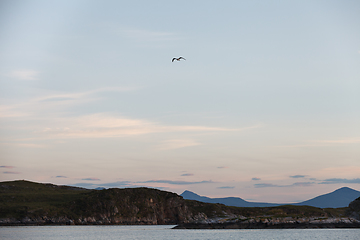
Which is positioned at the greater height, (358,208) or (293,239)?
(358,208)

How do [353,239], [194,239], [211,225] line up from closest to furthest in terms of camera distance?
[353,239] < [194,239] < [211,225]

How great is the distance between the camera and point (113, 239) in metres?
138

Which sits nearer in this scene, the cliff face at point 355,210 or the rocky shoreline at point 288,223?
the rocky shoreline at point 288,223

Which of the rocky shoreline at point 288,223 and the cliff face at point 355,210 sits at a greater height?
the cliff face at point 355,210

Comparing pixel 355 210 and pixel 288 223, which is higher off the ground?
pixel 355 210

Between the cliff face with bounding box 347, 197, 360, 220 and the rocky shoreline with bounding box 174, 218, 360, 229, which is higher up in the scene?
the cliff face with bounding box 347, 197, 360, 220

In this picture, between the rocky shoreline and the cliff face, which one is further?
the cliff face

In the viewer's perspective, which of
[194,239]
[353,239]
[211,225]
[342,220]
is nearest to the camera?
[353,239]

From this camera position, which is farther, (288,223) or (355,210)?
(355,210)

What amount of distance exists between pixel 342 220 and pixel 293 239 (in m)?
53.3

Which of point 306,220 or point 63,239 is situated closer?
point 63,239

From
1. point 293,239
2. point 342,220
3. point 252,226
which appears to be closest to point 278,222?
point 252,226

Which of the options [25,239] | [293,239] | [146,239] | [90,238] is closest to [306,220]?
[293,239]

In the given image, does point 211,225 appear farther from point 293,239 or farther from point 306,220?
point 293,239
